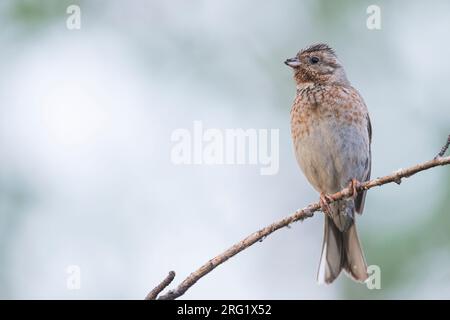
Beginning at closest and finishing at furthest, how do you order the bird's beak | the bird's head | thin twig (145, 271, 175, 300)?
thin twig (145, 271, 175, 300) < the bird's head < the bird's beak

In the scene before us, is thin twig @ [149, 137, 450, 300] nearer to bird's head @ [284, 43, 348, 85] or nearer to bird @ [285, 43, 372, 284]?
bird @ [285, 43, 372, 284]

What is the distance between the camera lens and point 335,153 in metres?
6.48

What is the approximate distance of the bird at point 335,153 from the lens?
6484 mm

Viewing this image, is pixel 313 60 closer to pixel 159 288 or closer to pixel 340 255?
pixel 340 255

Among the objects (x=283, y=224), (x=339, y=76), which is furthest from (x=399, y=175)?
(x=339, y=76)

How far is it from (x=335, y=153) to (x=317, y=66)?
103cm

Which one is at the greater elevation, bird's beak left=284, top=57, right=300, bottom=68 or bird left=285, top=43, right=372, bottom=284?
bird's beak left=284, top=57, right=300, bottom=68

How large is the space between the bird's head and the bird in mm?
44

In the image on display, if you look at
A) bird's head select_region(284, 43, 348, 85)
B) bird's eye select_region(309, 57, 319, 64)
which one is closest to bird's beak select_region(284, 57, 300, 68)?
bird's head select_region(284, 43, 348, 85)

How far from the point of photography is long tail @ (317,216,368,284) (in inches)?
256

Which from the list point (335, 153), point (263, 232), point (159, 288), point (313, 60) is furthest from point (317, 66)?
point (159, 288)

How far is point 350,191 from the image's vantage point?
192 inches

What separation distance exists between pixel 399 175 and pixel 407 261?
3.49m

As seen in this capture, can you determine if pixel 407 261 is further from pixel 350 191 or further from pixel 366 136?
pixel 350 191
